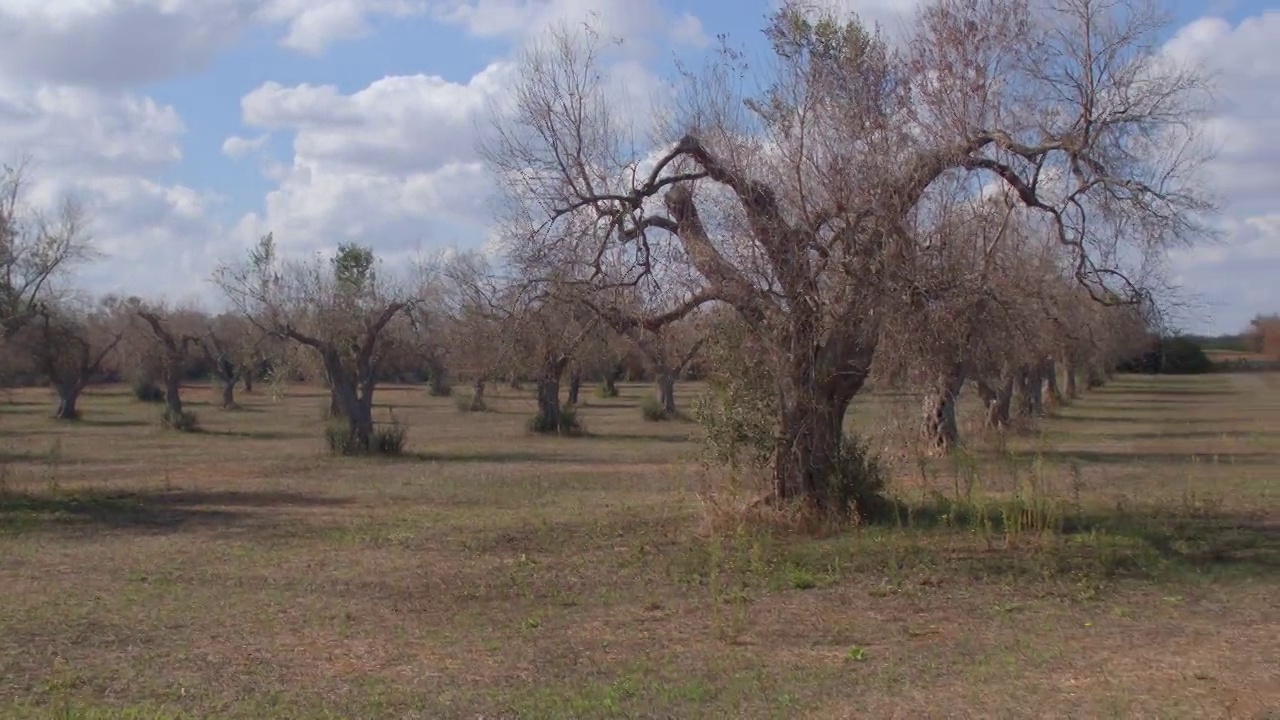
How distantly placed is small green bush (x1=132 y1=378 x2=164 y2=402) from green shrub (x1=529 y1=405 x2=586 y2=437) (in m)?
29.3

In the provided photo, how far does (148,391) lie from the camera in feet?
205

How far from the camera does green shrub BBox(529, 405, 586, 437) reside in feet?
129

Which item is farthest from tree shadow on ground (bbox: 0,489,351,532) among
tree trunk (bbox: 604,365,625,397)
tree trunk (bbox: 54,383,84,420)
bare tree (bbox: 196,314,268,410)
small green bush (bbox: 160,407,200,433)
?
tree trunk (bbox: 604,365,625,397)

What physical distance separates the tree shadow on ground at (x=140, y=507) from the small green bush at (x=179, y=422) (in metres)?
20.2

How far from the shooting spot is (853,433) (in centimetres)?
1645

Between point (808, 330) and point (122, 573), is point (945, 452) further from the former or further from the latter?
point (122, 573)

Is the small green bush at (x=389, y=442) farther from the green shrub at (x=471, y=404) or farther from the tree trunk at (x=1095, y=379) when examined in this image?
the tree trunk at (x=1095, y=379)

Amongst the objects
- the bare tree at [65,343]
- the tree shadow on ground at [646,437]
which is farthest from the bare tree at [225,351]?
the tree shadow on ground at [646,437]

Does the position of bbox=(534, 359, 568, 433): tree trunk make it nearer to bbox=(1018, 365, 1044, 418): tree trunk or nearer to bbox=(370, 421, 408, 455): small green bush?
bbox=(370, 421, 408, 455): small green bush

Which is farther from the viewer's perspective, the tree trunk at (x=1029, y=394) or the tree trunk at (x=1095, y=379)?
the tree trunk at (x=1095, y=379)

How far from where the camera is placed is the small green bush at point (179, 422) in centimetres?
4181

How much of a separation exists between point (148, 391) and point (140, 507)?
148ft

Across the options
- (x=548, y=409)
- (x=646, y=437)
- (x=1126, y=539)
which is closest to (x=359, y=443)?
(x=548, y=409)

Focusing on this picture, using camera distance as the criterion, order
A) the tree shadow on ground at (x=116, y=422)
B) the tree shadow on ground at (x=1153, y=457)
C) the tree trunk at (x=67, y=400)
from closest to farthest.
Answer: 1. the tree shadow on ground at (x=1153, y=457)
2. the tree shadow on ground at (x=116, y=422)
3. the tree trunk at (x=67, y=400)
